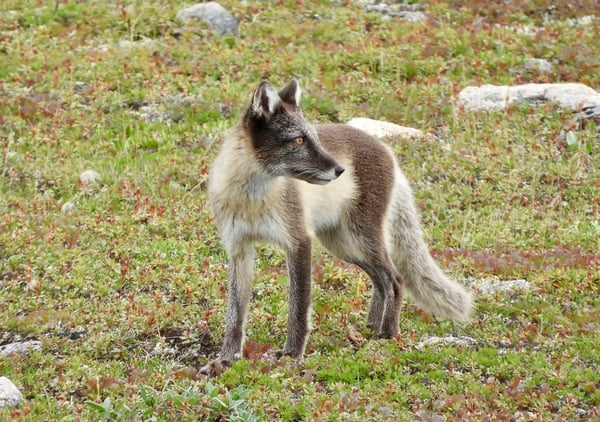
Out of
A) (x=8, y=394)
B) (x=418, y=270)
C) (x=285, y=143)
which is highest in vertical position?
(x=285, y=143)

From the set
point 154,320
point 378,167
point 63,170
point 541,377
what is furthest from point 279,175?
point 63,170

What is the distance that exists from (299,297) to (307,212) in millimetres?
819

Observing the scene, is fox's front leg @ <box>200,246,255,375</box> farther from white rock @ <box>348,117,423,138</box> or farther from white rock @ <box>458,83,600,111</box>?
white rock @ <box>458,83,600,111</box>

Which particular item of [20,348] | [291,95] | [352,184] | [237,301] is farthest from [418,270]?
[20,348]

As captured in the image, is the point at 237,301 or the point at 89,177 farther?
the point at 89,177

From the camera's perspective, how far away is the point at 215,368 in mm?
8164

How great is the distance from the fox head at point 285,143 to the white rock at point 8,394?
285 cm

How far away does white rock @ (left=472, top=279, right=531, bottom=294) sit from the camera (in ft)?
32.3

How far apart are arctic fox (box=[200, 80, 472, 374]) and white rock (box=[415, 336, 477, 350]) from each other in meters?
0.40

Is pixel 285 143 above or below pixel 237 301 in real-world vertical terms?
above

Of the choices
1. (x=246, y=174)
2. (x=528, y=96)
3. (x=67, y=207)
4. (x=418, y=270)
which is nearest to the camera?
(x=246, y=174)

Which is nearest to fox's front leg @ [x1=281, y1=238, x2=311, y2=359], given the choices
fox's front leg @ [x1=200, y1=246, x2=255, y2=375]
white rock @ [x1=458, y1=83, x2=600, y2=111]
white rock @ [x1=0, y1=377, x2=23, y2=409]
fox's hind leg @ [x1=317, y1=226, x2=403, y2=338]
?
fox's front leg @ [x1=200, y1=246, x2=255, y2=375]

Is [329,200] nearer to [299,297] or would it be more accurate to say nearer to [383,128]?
[299,297]

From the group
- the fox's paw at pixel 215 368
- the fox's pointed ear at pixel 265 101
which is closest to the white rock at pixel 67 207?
the fox's paw at pixel 215 368
